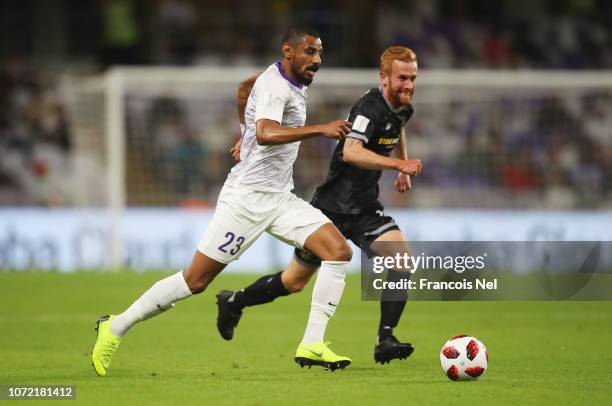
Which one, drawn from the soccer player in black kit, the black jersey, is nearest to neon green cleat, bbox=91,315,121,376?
the soccer player in black kit

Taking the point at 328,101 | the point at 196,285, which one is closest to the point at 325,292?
the point at 196,285

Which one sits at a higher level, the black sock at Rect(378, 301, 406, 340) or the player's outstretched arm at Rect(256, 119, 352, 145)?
→ the player's outstretched arm at Rect(256, 119, 352, 145)

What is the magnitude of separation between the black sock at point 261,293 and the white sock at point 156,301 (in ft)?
3.76

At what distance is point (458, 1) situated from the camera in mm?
25781

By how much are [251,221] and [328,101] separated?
37.9ft

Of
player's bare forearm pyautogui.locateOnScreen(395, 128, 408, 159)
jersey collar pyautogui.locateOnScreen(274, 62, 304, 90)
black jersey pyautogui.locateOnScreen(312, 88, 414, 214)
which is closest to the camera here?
jersey collar pyautogui.locateOnScreen(274, 62, 304, 90)

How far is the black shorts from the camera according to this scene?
28.1ft

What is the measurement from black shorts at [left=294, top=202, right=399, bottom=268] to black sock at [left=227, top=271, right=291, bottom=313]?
0.93 feet

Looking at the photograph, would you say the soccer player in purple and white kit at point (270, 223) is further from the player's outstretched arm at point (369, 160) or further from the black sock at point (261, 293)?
the black sock at point (261, 293)

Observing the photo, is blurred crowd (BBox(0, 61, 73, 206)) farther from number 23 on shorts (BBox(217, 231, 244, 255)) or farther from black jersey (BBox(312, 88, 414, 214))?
number 23 on shorts (BBox(217, 231, 244, 255))

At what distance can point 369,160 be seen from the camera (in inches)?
309

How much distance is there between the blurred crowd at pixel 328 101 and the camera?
757 inches

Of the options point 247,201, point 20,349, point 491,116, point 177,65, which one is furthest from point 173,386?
point 177,65

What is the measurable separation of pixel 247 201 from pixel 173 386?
1374 mm
